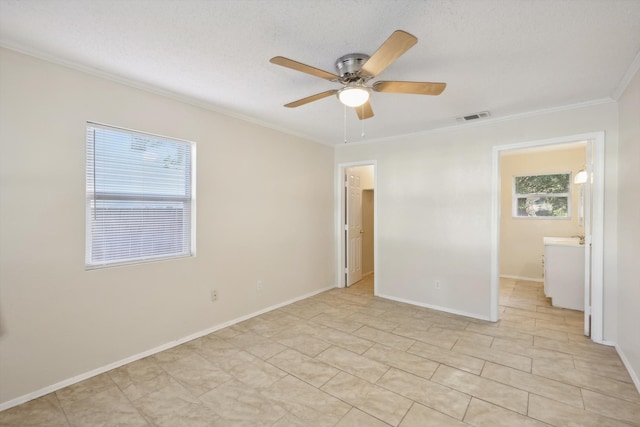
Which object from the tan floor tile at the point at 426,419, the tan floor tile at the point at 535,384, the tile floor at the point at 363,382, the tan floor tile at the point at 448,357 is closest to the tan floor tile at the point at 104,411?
the tile floor at the point at 363,382

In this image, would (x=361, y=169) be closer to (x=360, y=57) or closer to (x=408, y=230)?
(x=408, y=230)

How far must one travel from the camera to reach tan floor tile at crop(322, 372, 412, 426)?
6.42 feet

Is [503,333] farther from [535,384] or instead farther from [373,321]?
[373,321]

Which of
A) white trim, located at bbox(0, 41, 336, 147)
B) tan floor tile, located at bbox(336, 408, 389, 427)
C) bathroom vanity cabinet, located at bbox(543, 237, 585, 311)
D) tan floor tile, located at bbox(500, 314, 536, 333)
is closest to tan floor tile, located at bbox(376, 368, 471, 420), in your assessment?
tan floor tile, located at bbox(336, 408, 389, 427)

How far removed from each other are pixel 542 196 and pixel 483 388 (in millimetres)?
4705

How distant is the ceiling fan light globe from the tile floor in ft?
7.12

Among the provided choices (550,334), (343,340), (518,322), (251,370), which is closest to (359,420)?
(251,370)

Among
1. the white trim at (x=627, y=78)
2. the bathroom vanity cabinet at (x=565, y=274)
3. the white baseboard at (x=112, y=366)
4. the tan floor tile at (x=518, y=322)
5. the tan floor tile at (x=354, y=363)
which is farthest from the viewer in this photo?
the bathroom vanity cabinet at (x=565, y=274)

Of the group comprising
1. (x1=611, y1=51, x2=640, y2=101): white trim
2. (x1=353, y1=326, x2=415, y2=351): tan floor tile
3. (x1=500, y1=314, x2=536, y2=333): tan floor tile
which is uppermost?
(x1=611, y1=51, x2=640, y2=101): white trim

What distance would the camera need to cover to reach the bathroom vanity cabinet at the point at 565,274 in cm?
393

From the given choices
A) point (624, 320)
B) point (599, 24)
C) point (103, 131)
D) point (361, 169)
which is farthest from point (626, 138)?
point (103, 131)

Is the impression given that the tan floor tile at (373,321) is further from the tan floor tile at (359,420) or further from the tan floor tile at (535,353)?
the tan floor tile at (359,420)

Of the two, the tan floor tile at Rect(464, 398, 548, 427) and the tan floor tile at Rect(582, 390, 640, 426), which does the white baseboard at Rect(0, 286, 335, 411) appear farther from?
the tan floor tile at Rect(582, 390, 640, 426)

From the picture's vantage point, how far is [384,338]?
3102mm
